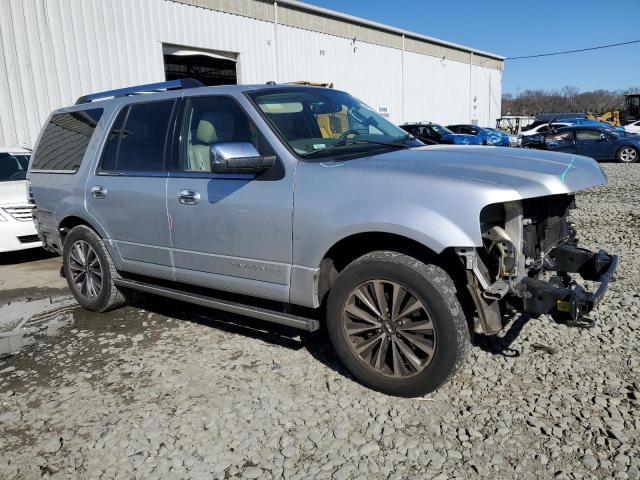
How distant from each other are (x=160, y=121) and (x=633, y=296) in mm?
4523

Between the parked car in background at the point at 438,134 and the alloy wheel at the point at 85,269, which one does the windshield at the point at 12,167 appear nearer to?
the alloy wheel at the point at 85,269

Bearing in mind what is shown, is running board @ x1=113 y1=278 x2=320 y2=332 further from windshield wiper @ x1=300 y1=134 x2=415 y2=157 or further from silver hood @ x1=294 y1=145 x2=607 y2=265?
windshield wiper @ x1=300 y1=134 x2=415 y2=157

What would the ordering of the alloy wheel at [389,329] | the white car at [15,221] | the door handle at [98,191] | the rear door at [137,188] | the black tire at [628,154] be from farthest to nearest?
1. the black tire at [628,154]
2. the white car at [15,221]
3. the door handle at [98,191]
4. the rear door at [137,188]
5. the alloy wheel at [389,329]

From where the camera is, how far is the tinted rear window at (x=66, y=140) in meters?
4.98

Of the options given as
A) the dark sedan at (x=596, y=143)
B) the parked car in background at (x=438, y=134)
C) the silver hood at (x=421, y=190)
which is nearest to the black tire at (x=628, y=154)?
the dark sedan at (x=596, y=143)

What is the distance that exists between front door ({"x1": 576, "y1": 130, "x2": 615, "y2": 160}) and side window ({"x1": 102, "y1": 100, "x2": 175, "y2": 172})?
720 inches

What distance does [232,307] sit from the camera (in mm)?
3793

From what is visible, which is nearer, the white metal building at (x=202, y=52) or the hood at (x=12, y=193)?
the hood at (x=12, y=193)

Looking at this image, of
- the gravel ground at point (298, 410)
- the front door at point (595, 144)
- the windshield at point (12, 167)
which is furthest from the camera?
the front door at point (595, 144)

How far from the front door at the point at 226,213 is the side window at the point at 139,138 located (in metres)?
0.27

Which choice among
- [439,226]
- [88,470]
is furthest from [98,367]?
[439,226]

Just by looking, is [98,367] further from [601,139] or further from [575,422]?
[601,139]

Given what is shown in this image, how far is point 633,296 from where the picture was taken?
4859 millimetres

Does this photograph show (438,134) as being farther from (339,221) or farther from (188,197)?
(339,221)
